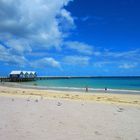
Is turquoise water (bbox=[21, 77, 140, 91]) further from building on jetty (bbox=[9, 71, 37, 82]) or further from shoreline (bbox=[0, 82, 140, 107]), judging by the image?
shoreline (bbox=[0, 82, 140, 107])

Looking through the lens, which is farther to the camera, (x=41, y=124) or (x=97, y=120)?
(x=97, y=120)

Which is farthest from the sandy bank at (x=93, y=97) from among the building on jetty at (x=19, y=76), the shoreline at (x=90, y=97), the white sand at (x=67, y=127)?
the building on jetty at (x=19, y=76)

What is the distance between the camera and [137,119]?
8812 millimetres

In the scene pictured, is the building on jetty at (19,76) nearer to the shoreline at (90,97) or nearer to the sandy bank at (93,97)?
the shoreline at (90,97)

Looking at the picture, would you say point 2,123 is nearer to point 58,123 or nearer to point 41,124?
point 41,124

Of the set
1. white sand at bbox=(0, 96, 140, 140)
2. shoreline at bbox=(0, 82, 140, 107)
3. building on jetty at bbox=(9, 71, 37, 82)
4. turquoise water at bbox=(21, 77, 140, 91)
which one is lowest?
white sand at bbox=(0, 96, 140, 140)

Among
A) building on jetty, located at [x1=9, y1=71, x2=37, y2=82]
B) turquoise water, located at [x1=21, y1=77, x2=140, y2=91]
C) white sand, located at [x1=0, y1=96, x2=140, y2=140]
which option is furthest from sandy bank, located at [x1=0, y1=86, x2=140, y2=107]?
building on jetty, located at [x1=9, y1=71, x2=37, y2=82]

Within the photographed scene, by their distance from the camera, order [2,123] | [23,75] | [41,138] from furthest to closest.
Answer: [23,75]
[2,123]
[41,138]

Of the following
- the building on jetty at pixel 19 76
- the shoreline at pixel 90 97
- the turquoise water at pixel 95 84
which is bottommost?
the shoreline at pixel 90 97

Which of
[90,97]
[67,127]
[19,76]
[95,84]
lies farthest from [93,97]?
[19,76]

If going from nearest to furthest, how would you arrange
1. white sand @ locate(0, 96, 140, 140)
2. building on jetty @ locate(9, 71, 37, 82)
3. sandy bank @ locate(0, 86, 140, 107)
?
white sand @ locate(0, 96, 140, 140) < sandy bank @ locate(0, 86, 140, 107) < building on jetty @ locate(9, 71, 37, 82)

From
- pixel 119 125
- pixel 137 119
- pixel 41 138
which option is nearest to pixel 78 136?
pixel 41 138

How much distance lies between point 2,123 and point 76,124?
7.04ft

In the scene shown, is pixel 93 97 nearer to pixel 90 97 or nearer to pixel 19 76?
pixel 90 97
